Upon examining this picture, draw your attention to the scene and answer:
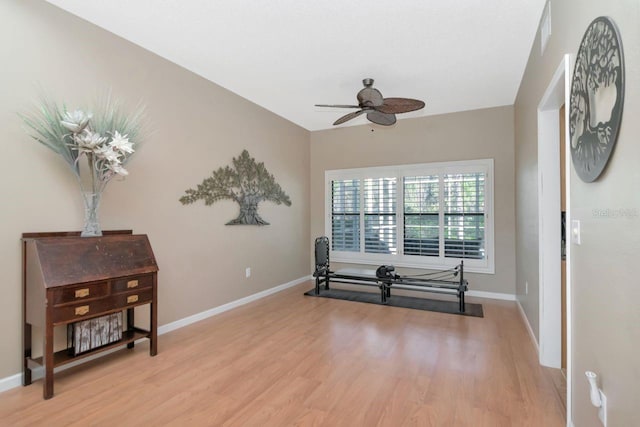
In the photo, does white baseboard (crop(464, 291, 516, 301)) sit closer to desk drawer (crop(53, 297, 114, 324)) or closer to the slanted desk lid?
the slanted desk lid

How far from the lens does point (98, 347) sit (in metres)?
2.55

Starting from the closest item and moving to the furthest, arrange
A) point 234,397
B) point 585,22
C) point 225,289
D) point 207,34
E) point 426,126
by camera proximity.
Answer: point 585,22
point 234,397
point 207,34
point 225,289
point 426,126

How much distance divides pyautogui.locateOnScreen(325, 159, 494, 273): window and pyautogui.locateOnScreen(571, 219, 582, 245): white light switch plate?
130 inches

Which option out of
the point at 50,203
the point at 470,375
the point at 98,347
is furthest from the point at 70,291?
the point at 470,375

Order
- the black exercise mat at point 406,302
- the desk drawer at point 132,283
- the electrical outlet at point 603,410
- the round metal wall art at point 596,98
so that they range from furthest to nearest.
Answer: the black exercise mat at point 406,302 → the desk drawer at point 132,283 → the electrical outlet at point 603,410 → the round metal wall art at point 596,98

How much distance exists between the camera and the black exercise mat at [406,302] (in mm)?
4184

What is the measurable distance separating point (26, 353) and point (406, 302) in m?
4.02

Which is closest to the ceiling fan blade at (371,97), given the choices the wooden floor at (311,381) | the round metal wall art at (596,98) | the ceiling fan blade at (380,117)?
the ceiling fan blade at (380,117)

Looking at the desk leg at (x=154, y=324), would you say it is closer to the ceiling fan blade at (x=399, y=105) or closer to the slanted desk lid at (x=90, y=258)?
the slanted desk lid at (x=90, y=258)

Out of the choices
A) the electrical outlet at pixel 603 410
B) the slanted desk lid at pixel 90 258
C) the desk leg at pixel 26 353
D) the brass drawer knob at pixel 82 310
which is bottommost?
the desk leg at pixel 26 353

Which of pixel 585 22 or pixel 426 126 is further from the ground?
pixel 426 126

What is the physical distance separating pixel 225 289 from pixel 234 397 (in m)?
2.12

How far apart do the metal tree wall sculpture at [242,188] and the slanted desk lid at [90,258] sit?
97 centimetres

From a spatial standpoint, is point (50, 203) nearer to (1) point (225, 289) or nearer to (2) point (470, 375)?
(1) point (225, 289)
